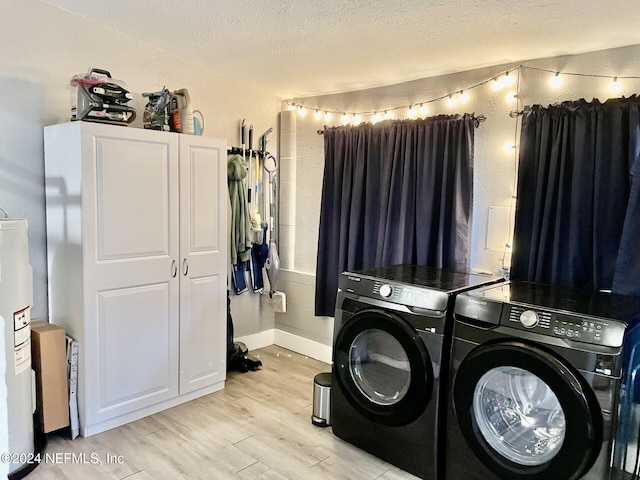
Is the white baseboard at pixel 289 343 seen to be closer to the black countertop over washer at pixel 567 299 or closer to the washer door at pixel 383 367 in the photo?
the washer door at pixel 383 367

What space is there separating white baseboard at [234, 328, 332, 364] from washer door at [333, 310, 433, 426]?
1384 mm

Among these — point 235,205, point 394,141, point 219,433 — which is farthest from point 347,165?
point 219,433

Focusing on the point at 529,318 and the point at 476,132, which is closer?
the point at 529,318

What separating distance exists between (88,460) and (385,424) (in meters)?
1.57

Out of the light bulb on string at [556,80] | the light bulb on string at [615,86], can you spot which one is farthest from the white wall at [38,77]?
the light bulb on string at [615,86]

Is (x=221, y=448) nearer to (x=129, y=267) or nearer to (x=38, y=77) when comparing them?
(x=129, y=267)

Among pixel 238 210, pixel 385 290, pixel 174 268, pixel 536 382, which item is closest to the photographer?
pixel 536 382

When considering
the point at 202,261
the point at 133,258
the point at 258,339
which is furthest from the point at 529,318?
the point at 258,339

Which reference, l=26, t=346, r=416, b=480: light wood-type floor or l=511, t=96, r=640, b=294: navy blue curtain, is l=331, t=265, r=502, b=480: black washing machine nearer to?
l=26, t=346, r=416, b=480: light wood-type floor

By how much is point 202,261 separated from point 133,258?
489mm

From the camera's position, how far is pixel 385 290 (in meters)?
2.46

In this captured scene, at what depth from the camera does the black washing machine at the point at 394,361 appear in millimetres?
2279

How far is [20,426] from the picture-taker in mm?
2256

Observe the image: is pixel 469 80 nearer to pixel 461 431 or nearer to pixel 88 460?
pixel 461 431
